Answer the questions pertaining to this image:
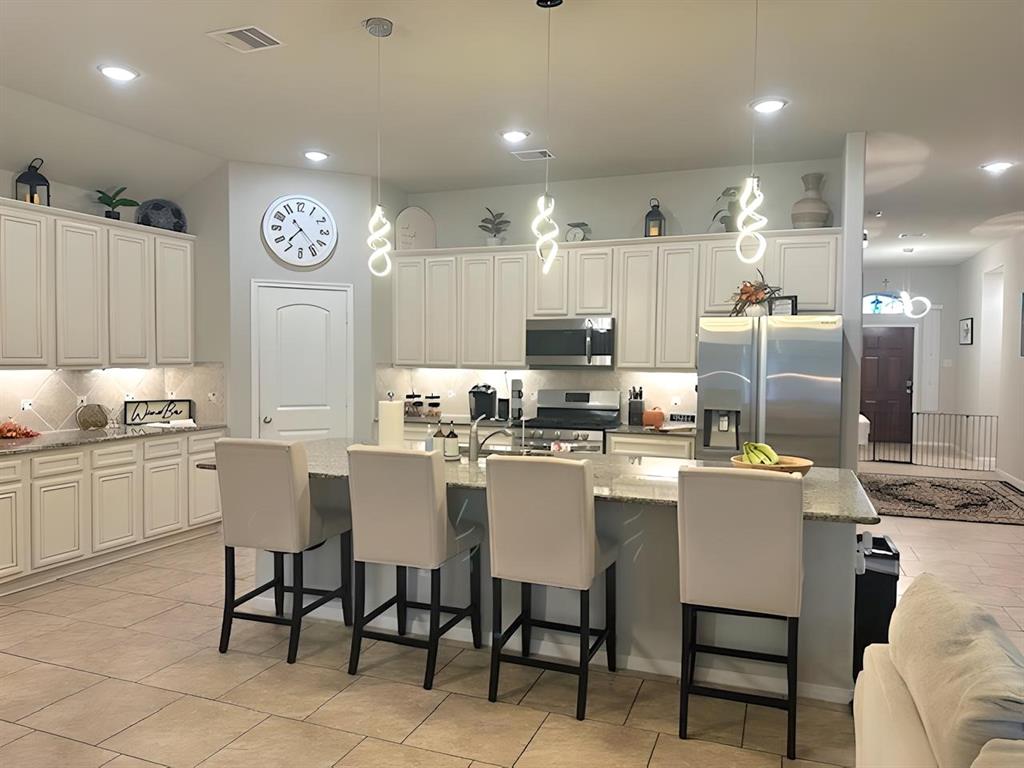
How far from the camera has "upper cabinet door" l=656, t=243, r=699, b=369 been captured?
5.72 metres

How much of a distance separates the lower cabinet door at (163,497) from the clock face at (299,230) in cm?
192

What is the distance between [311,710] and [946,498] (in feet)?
23.4

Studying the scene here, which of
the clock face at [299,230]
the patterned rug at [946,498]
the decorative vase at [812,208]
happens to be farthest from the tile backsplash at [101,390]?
the patterned rug at [946,498]

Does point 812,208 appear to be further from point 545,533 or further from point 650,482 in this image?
point 545,533

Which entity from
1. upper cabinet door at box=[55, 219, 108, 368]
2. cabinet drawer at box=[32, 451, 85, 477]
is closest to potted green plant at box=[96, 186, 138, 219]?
upper cabinet door at box=[55, 219, 108, 368]

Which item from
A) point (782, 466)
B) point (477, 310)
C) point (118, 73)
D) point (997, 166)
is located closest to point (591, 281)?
point (477, 310)

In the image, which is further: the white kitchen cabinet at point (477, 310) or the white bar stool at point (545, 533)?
the white kitchen cabinet at point (477, 310)

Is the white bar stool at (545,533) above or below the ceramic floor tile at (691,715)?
above

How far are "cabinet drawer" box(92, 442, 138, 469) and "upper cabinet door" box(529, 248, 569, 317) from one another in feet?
10.6

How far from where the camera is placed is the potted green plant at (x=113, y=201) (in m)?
5.57

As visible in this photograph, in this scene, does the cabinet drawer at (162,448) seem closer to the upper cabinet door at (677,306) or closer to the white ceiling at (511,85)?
the white ceiling at (511,85)

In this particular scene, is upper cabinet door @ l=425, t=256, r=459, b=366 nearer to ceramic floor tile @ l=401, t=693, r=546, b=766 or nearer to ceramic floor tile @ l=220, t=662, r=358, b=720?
ceramic floor tile @ l=220, t=662, r=358, b=720

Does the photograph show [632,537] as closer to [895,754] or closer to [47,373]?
[895,754]

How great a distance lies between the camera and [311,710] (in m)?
3.02
